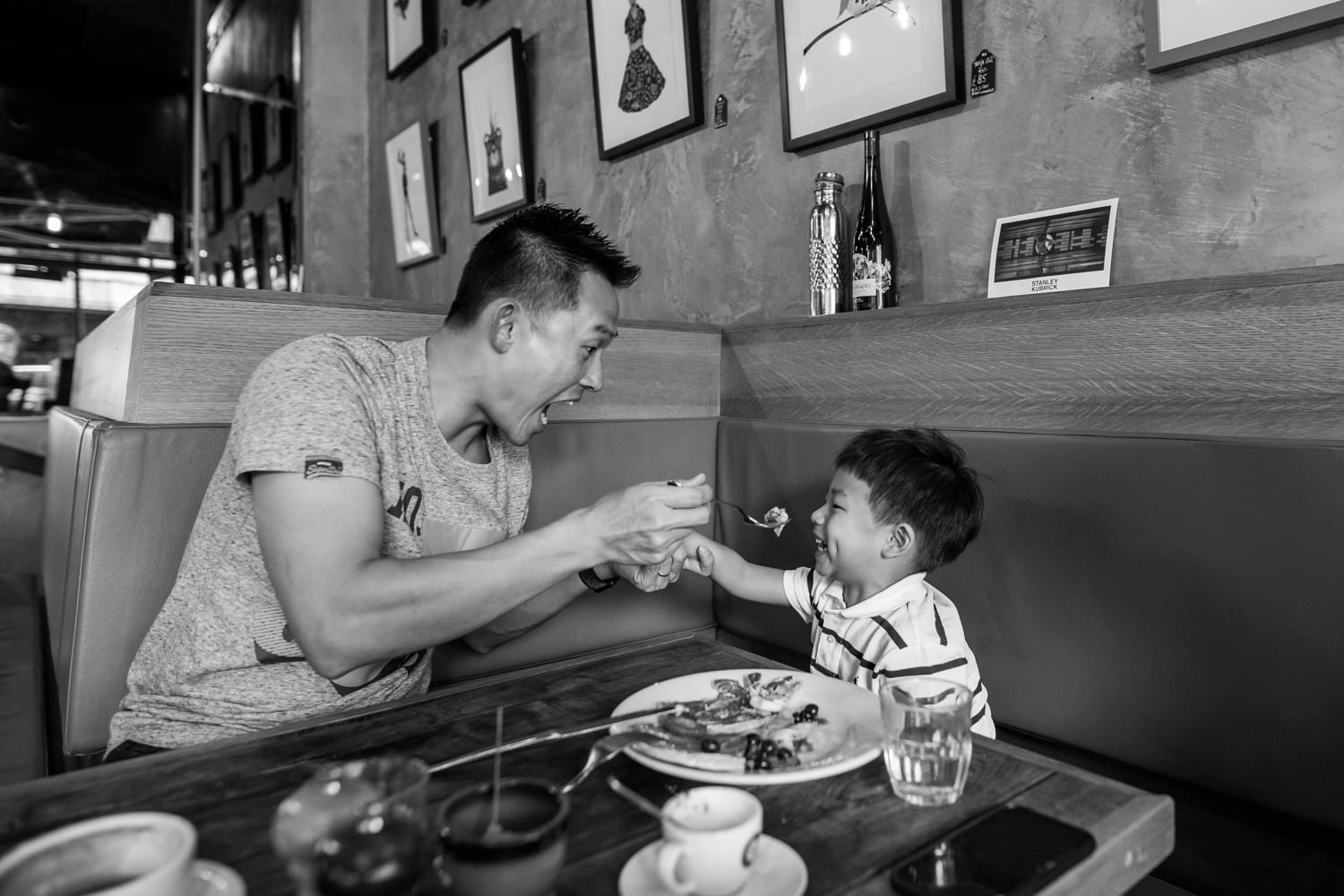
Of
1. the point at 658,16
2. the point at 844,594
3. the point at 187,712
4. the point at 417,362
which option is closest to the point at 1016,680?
the point at 844,594

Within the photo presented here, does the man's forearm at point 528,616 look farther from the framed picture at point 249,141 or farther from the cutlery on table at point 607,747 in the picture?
the framed picture at point 249,141

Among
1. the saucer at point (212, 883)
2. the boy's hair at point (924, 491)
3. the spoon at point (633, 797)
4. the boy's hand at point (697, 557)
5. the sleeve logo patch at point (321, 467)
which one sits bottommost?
the spoon at point (633, 797)

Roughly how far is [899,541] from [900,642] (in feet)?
0.67

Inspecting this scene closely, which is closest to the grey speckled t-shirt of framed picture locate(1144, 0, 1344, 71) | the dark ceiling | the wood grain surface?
the wood grain surface

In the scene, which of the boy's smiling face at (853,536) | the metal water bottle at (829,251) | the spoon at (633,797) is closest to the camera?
the spoon at (633,797)

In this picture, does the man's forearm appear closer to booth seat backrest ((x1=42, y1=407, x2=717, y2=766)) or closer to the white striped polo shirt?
booth seat backrest ((x1=42, y1=407, x2=717, y2=766))

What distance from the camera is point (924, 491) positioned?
1.47 metres

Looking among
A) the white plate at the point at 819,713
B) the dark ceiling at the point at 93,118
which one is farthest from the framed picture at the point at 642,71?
the dark ceiling at the point at 93,118

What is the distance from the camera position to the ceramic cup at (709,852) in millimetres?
605

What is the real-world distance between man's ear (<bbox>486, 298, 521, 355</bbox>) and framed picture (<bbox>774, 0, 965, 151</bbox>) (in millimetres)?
1193

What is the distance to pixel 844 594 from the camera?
1610 mm

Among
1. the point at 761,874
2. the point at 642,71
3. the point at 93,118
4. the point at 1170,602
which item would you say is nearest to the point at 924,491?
the point at 1170,602

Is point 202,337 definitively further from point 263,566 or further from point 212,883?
point 212,883

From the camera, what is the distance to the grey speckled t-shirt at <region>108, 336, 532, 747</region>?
117 centimetres
